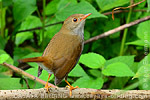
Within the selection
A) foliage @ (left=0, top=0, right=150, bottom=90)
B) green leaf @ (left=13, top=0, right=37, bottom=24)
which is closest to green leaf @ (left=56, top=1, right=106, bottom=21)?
foliage @ (left=0, top=0, right=150, bottom=90)

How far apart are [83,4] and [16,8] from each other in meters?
1.01

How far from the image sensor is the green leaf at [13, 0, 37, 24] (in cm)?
353

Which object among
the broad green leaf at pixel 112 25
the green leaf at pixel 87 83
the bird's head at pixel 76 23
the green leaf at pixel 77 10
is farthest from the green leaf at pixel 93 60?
→ the broad green leaf at pixel 112 25

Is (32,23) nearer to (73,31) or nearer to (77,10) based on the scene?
(77,10)

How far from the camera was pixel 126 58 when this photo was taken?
2898 millimetres

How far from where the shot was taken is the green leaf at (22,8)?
353cm

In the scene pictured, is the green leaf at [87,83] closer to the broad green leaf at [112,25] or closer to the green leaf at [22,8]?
the broad green leaf at [112,25]

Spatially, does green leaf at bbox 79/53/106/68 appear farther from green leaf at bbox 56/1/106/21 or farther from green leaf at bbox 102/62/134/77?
green leaf at bbox 56/1/106/21

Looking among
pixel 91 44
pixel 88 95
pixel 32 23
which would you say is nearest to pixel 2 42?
pixel 32 23

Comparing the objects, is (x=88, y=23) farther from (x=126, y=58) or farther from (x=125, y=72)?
(x=125, y=72)

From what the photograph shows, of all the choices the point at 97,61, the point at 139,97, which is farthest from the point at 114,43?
the point at 139,97

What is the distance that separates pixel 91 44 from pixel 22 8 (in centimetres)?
105

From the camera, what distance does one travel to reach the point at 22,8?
11.7 ft

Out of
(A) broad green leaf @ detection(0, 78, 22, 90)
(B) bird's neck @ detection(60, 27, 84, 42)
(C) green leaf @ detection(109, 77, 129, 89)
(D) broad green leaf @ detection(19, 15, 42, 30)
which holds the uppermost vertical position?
(D) broad green leaf @ detection(19, 15, 42, 30)
